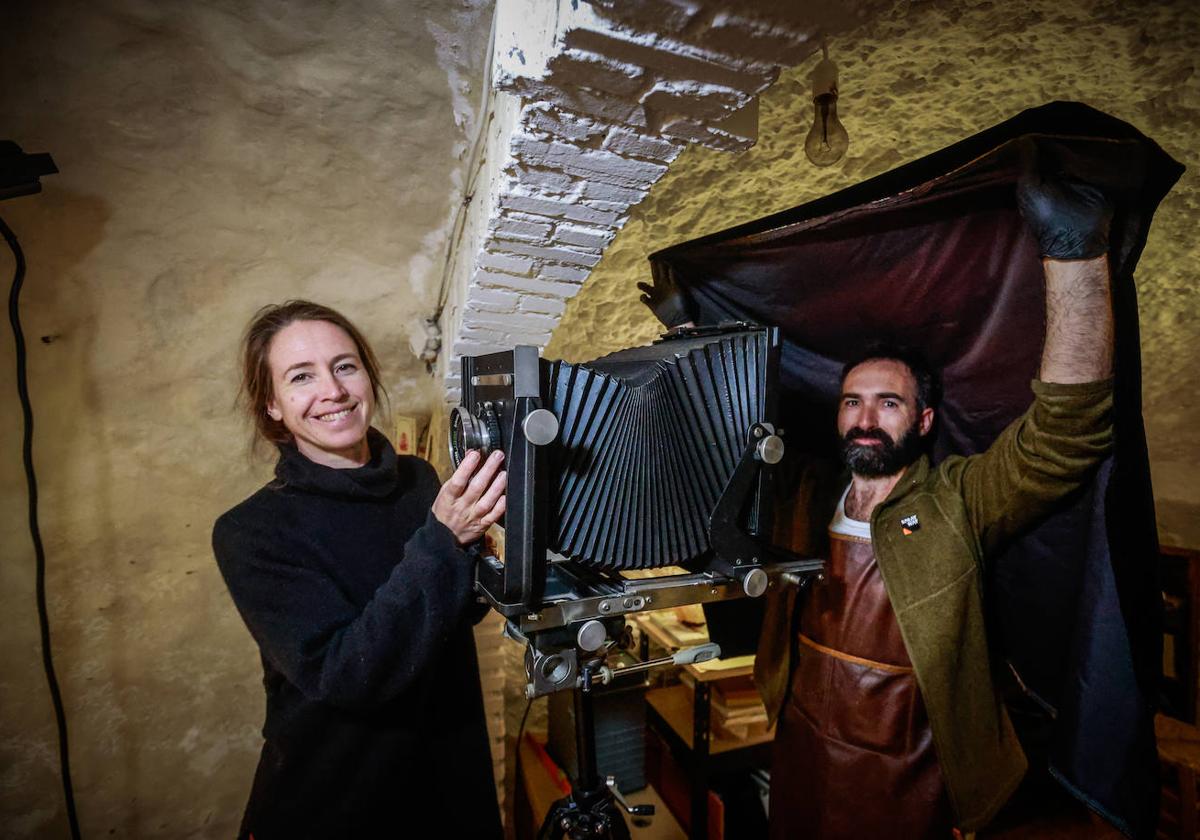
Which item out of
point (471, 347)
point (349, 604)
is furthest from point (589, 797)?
point (471, 347)

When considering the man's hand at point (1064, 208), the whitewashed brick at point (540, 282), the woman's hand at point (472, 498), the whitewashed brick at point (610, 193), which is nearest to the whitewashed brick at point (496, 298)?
the whitewashed brick at point (540, 282)

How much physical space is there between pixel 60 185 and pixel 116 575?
1329 mm

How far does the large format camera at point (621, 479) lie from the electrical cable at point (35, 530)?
1615mm

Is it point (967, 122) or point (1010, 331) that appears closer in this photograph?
point (1010, 331)

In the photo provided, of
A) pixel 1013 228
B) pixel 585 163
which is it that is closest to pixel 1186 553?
pixel 1013 228

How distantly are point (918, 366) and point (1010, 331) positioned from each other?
0.27 metres

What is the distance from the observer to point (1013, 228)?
53.1 inches

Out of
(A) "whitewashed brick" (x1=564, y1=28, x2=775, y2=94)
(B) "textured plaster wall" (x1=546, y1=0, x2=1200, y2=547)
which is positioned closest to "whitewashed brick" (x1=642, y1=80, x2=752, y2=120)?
(A) "whitewashed brick" (x1=564, y1=28, x2=775, y2=94)

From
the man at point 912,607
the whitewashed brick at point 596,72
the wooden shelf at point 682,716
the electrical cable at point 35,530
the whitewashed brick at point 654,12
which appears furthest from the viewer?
the wooden shelf at point 682,716

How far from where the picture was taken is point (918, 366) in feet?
5.60

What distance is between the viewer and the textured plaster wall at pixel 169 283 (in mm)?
1729

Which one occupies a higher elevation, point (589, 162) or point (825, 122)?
point (825, 122)

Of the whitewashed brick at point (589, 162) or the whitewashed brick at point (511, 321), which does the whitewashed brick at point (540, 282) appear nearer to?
the whitewashed brick at point (511, 321)

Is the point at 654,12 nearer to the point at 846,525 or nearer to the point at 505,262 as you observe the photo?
the point at 505,262
